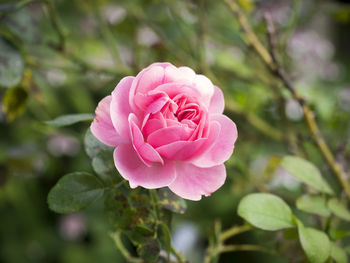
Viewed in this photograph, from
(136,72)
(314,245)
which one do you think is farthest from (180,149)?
(136,72)

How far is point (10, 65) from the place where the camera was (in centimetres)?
45

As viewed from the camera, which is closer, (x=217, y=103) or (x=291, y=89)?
(x=217, y=103)

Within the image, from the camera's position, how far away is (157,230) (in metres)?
0.34

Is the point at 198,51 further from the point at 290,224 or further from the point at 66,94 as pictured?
the point at 66,94

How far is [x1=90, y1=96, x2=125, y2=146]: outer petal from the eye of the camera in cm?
30

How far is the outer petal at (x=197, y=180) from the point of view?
297mm

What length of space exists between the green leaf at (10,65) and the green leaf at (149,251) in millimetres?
234

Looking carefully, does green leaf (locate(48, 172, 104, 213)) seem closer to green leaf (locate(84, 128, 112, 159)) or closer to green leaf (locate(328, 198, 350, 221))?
green leaf (locate(84, 128, 112, 159))

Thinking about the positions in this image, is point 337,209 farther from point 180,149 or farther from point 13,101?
point 13,101

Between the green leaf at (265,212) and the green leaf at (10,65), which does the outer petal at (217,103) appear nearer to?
the green leaf at (265,212)

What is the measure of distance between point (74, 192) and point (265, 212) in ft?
0.53

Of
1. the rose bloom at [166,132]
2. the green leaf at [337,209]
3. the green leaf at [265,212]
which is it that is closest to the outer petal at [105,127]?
the rose bloom at [166,132]

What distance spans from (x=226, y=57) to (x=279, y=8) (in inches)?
6.6

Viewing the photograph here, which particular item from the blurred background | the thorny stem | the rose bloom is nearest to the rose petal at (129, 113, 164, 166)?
the rose bloom
